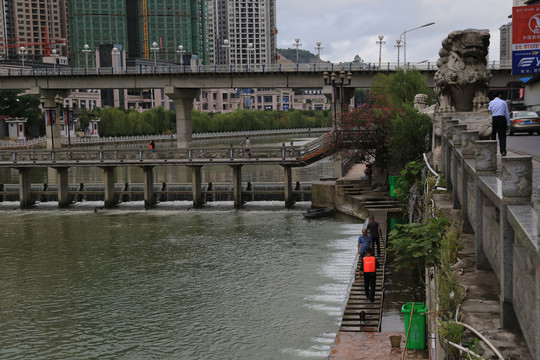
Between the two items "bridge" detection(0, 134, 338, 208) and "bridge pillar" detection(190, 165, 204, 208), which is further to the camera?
"bridge pillar" detection(190, 165, 204, 208)

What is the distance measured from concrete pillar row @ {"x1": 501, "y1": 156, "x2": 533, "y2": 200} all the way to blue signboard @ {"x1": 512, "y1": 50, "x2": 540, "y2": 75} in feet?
91.3

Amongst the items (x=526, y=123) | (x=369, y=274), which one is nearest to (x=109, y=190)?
(x=526, y=123)

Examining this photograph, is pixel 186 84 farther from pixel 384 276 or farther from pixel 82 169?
pixel 384 276

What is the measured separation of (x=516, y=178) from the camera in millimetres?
7262

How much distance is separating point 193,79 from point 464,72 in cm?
5658

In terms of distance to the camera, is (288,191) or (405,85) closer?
(288,191)

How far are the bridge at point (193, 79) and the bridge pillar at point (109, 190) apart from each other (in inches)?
912

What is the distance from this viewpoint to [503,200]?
738cm

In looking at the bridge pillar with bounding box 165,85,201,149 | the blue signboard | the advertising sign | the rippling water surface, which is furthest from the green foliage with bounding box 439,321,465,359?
the bridge pillar with bounding box 165,85,201,149

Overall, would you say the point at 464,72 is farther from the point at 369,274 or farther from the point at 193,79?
the point at 193,79

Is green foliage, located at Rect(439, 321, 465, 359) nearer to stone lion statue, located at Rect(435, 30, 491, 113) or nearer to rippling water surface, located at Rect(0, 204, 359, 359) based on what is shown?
rippling water surface, located at Rect(0, 204, 359, 359)

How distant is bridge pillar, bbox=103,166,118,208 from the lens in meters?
47.4

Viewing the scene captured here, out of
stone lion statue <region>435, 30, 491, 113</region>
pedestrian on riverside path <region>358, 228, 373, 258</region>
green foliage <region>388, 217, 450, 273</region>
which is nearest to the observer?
green foliage <region>388, 217, 450, 273</region>

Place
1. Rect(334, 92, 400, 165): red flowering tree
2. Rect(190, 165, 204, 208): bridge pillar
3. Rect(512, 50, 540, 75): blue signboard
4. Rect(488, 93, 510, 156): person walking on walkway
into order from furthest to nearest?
Rect(190, 165, 204, 208): bridge pillar < Rect(334, 92, 400, 165): red flowering tree < Rect(512, 50, 540, 75): blue signboard < Rect(488, 93, 510, 156): person walking on walkway
